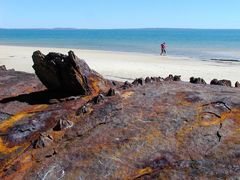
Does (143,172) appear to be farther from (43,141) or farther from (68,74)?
(68,74)

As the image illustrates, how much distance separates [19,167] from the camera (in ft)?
11.4

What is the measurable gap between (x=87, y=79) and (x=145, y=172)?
179cm

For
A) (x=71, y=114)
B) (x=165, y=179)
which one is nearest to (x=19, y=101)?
(x=71, y=114)

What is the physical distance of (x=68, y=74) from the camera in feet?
15.2

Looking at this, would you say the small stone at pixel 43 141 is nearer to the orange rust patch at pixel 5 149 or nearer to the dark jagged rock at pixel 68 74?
the orange rust patch at pixel 5 149

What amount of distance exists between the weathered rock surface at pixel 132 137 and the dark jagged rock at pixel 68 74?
0.29 meters

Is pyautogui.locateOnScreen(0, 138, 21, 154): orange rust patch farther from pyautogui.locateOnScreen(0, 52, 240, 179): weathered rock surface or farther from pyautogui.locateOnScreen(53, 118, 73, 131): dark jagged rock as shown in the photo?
pyautogui.locateOnScreen(53, 118, 73, 131): dark jagged rock

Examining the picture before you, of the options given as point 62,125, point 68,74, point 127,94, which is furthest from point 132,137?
point 68,74

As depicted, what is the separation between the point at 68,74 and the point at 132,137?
4.66 feet

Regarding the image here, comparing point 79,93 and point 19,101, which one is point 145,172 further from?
point 19,101

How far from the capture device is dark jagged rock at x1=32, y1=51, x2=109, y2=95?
4625mm

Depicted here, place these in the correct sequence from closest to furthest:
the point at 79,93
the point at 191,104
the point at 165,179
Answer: the point at 165,179
the point at 191,104
the point at 79,93

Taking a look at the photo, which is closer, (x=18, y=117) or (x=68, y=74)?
(x=18, y=117)

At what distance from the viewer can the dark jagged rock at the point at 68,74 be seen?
462cm
